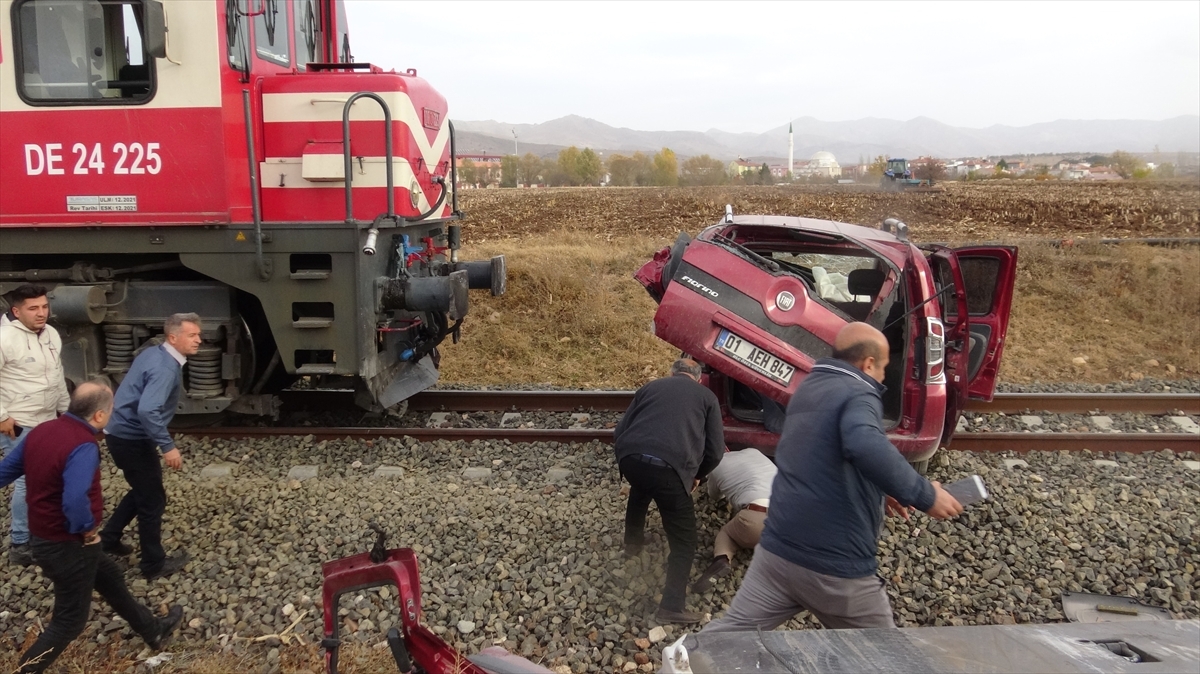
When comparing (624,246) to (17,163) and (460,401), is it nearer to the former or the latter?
(460,401)

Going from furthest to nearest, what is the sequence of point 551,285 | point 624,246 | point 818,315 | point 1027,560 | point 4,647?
point 624,246 → point 551,285 → point 818,315 → point 1027,560 → point 4,647

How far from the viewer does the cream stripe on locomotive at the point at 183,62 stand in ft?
18.2

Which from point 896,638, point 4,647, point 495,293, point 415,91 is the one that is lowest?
point 4,647

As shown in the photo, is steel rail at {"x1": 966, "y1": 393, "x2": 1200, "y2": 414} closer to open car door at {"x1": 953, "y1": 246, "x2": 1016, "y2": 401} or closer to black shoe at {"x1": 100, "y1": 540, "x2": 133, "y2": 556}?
open car door at {"x1": 953, "y1": 246, "x2": 1016, "y2": 401}

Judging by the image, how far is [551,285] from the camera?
37.4 ft

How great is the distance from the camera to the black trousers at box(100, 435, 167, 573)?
4.41m

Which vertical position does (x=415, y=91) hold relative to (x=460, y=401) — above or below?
above

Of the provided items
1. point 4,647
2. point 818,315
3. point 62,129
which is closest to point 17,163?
point 62,129

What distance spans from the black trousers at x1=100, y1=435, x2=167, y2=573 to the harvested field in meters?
12.7

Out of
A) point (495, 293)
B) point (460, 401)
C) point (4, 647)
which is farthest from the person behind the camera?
point (460, 401)

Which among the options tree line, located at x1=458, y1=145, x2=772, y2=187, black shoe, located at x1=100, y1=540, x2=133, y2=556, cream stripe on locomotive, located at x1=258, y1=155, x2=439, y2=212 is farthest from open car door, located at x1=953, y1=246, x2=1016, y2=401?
tree line, located at x1=458, y1=145, x2=772, y2=187

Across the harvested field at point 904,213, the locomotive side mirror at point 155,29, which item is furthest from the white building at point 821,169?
the locomotive side mirror at point 155,29

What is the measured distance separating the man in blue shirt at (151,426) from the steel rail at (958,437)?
6.89 ft

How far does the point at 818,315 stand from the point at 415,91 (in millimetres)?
3596
